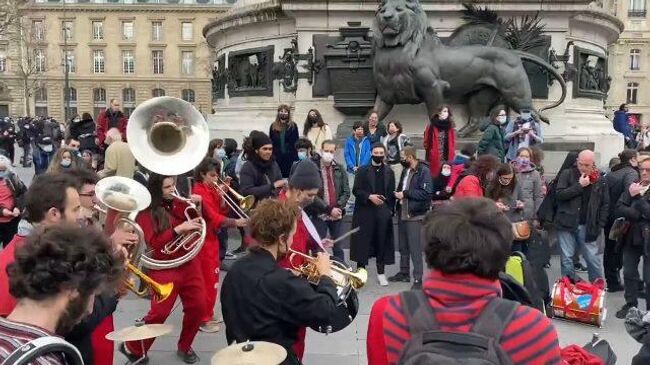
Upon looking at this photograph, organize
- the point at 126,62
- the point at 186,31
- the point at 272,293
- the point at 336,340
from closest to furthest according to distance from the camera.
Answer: the point at 272,293 → the point at 336,340 → the point at 186,31 → the point at 126,62

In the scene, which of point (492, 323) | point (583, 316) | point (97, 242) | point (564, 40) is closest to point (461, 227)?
point (492, 323)

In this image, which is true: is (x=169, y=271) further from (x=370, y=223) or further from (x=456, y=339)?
(x=456, y=339)

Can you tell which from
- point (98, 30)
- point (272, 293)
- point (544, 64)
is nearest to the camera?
point (272, 293)

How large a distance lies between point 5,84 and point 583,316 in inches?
2857

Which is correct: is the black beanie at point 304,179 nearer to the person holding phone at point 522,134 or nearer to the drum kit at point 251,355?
the drum kit at point 251,355

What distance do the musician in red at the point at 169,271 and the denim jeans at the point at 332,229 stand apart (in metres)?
2.51

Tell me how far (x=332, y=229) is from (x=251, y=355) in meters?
5.44

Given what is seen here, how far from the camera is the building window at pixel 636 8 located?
57.5 m

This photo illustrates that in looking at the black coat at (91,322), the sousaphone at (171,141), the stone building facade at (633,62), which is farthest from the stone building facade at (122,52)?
the black coat at (91,322)

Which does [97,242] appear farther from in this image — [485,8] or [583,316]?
[485,8]

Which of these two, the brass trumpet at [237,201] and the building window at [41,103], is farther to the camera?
the building window at [41,103]

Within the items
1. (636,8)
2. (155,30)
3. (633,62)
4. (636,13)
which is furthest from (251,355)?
(155,30)

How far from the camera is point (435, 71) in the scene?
1068 cm

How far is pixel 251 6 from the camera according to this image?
1333cm
